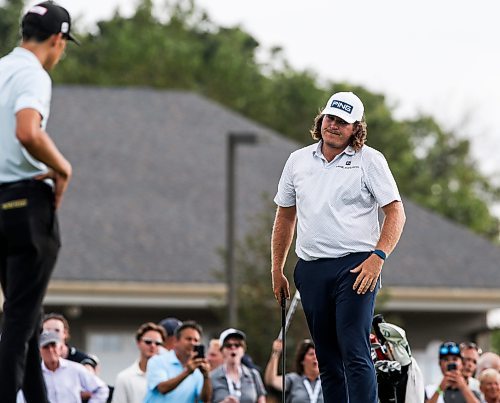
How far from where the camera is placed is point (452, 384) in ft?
47.8

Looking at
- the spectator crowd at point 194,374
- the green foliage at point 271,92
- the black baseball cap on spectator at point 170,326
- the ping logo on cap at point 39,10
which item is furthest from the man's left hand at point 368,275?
the green foliage at point 271,92

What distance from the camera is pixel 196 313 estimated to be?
32.8 metres

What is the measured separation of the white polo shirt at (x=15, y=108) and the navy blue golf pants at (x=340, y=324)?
239 cm

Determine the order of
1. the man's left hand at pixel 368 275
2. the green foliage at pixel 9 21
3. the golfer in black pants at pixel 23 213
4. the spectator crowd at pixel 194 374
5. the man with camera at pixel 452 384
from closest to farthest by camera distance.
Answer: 1. the golfer in black pants at pixel 23 213
2. the man's left hand at pixel 368 275
3. the spectator crowd at pixel 194 374
4. the man with camera at pixel 452 384
5. the green foliage at pixel 9 21

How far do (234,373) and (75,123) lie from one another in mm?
24273

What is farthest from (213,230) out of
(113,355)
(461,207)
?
(461,207)

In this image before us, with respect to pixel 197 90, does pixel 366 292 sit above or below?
below

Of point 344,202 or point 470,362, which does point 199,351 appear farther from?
point 344,202

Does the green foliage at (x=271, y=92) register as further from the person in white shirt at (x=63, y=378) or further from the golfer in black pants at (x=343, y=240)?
the golfer in black pants at (x=343, y=240)

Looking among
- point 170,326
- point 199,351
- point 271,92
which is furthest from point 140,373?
point 271,92

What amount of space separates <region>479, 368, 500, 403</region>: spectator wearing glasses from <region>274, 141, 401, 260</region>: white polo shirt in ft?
18.8

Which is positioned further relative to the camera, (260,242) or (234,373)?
(260,242)

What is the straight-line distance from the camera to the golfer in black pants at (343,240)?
9.38 metres

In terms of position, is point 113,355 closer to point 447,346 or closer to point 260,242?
point 260,242
